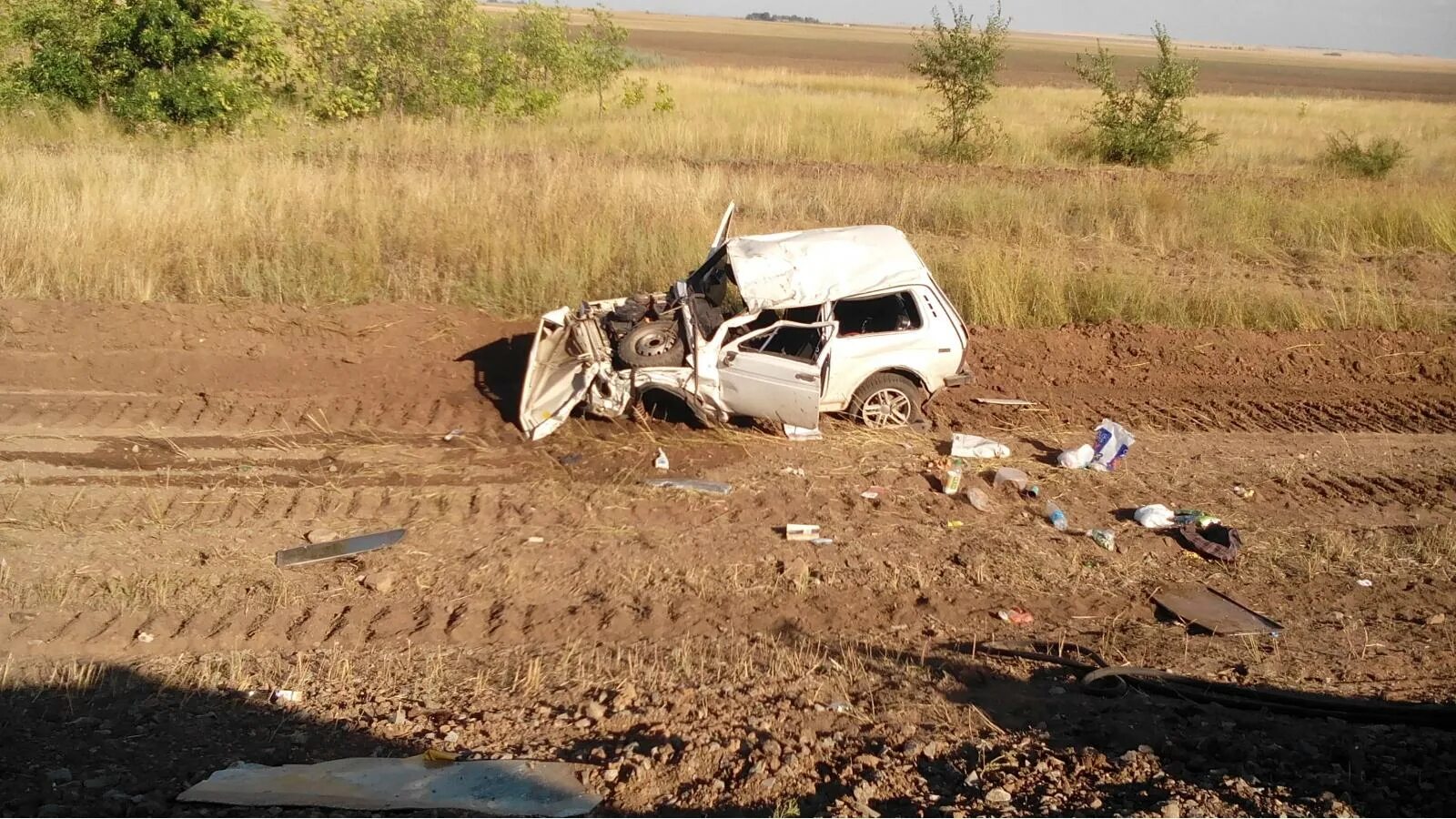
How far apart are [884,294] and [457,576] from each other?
4.61 m

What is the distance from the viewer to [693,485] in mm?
9273

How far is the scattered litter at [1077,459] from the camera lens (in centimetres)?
986

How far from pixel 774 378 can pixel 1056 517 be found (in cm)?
261

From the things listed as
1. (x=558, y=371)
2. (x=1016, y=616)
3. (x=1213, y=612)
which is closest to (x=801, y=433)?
(x=558, y=371)

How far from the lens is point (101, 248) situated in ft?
42.4

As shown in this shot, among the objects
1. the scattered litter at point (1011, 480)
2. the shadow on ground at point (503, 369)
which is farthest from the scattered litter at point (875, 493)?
the shadow on ground at point (503, 369)

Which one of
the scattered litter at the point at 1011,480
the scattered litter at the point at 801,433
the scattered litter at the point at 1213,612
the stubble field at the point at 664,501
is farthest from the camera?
the scattered litter at the point at 801,433

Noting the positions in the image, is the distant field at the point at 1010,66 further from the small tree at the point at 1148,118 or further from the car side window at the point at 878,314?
the car side window at the point at 878,314

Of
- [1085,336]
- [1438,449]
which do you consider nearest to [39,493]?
[1085,336]

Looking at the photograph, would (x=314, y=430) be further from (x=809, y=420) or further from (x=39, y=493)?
(x=809, y=420)

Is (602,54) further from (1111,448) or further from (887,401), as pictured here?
(1111,448)

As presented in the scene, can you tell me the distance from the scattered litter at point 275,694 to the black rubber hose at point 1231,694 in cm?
380

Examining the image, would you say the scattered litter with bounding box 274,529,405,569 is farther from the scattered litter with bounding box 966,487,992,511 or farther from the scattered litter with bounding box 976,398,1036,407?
the scattered litter with bounding box 976,398,1036,407

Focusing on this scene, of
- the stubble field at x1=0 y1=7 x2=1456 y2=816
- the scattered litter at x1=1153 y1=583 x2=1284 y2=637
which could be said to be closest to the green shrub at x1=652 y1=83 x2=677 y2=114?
the stubble field at x1=0 y1=7 x2=1456 y2=816
